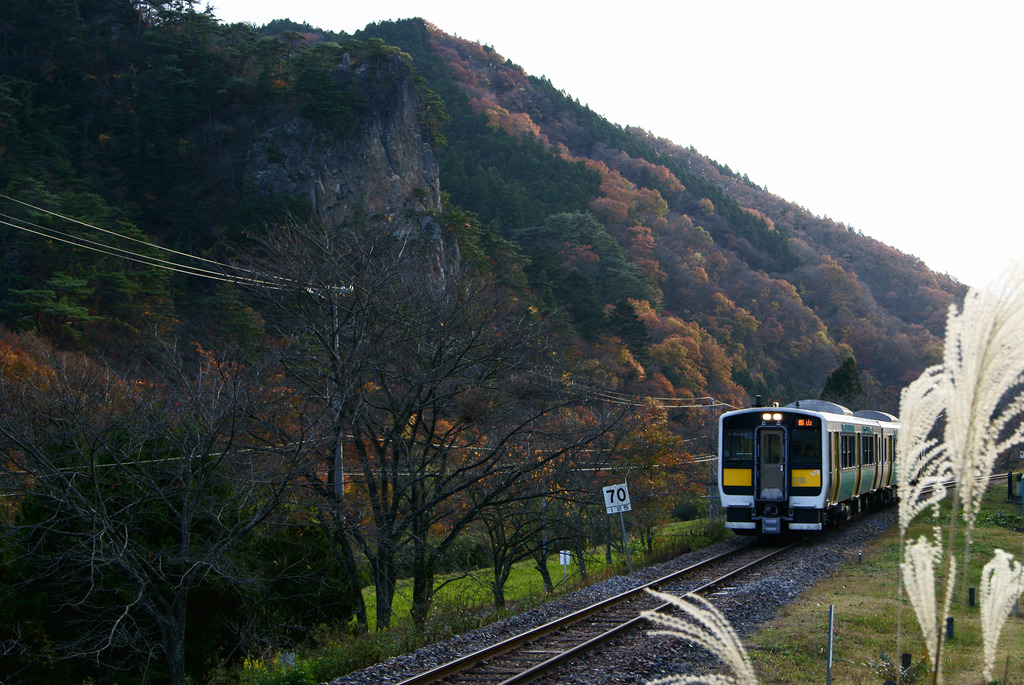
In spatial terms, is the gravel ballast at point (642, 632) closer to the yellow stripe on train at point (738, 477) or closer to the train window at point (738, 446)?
the yellow stripe on train at point (738, 477)

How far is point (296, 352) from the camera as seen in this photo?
17344 mm

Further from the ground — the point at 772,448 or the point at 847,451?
the point at 772,448

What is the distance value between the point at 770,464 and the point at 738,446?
75 centimetres

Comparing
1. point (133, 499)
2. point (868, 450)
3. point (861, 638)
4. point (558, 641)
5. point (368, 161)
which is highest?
point (368, 161)

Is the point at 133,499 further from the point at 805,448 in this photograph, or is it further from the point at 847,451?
the point at 847,451

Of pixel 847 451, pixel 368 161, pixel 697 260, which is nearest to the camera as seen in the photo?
pixel 847 451

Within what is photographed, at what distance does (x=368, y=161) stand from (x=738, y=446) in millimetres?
43957

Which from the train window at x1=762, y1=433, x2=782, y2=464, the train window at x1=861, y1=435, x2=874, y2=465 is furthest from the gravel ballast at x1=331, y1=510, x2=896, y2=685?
the train window at x1=861, y1=435, x2=874, y2=465

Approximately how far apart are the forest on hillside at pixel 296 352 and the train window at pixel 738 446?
2.60m

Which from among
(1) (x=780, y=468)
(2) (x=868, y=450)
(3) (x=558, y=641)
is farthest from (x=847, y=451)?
(3) (x=558, y=641)

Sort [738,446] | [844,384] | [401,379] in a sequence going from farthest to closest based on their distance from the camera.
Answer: [844,384], [738,446], [401,379]

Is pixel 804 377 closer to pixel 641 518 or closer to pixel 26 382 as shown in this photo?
pixel 641 518

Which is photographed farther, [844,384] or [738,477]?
[844,384]

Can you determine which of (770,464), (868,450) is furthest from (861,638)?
(868,450)
